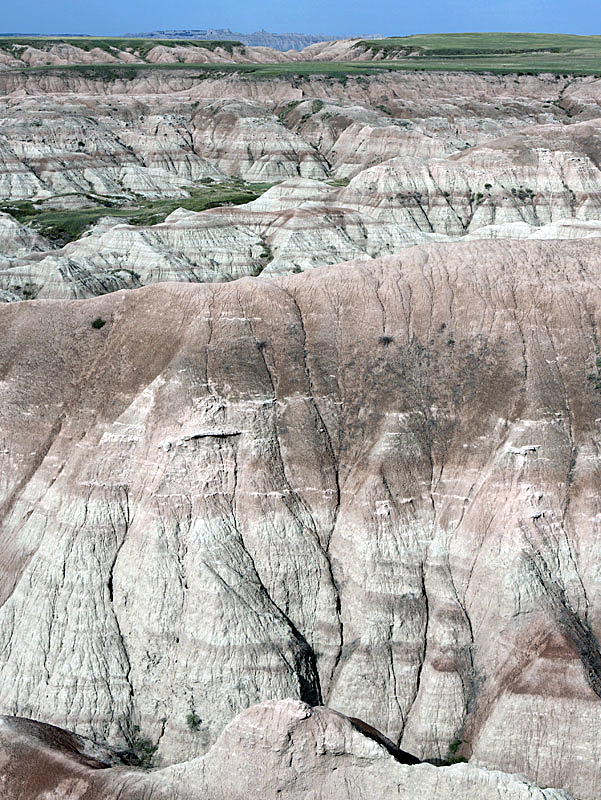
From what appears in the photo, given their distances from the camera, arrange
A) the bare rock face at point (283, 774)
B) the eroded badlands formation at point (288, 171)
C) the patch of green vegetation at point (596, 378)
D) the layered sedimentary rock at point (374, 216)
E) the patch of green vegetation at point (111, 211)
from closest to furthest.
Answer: the bare rock face at point (283, 774), the patch of green vegetation at point (596, 378), the layered sedimentary rock at point (374, 216), the eroded badlands formation at point (288, 171), the patch of green vegetation at point (111, 211)

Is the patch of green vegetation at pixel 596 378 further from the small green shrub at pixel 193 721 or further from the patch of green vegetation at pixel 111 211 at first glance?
the patch of green vegetation at pixel 111 211

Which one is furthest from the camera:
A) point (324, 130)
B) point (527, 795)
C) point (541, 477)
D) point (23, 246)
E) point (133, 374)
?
point (324, 130)

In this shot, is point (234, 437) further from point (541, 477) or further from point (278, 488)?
point (541, 477)

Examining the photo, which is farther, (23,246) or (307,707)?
(23,246)

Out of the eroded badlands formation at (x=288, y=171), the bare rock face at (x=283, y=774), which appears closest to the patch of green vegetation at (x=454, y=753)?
the bare rock face at (x=283, y=774)

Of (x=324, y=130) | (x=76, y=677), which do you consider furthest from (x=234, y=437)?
(x=324, y=130)

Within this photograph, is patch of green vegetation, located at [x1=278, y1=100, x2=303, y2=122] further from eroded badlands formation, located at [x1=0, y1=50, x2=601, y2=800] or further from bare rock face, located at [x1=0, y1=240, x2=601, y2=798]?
bare rock face, located at [x1=0, y1=240, x2=601, y2=798]
